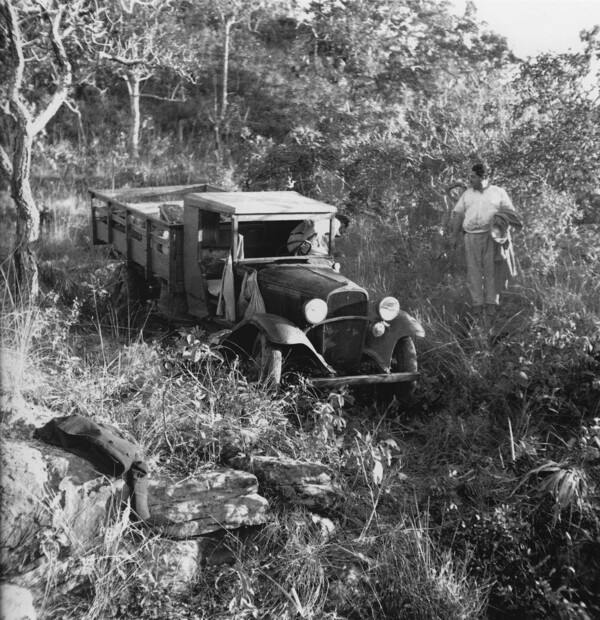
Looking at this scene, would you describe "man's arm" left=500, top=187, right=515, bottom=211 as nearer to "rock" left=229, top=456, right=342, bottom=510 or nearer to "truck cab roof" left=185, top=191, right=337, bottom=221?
"truck cab roof" left=185, top=191, right=337, bottom=221

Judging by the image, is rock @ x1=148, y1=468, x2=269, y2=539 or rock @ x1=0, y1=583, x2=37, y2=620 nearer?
rock @ x1=0, y1=583, x2=37, y2=620

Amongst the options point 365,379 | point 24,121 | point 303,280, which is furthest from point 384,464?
point 24,121

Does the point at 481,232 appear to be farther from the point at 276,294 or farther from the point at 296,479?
the point at 296,479

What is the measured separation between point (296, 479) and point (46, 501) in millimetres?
1549

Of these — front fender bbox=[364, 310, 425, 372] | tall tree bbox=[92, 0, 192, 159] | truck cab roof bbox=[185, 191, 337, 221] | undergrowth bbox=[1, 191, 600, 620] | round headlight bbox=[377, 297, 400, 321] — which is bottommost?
undergrowth bbox=[1, 191, 600, 620]

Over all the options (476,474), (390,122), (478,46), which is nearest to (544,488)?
(476,474)

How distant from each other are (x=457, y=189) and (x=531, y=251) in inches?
73.9

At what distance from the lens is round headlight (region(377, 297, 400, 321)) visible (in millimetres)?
6758

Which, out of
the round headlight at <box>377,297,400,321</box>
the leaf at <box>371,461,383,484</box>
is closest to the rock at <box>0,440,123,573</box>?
the leaf at <box>371,461,383,484</box>

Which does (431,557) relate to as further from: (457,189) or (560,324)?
(457,189)

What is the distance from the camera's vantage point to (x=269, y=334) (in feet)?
20.7

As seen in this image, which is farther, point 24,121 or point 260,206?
point 24,121

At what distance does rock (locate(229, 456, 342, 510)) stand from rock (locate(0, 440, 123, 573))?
100cm

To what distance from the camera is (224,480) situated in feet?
16.3
